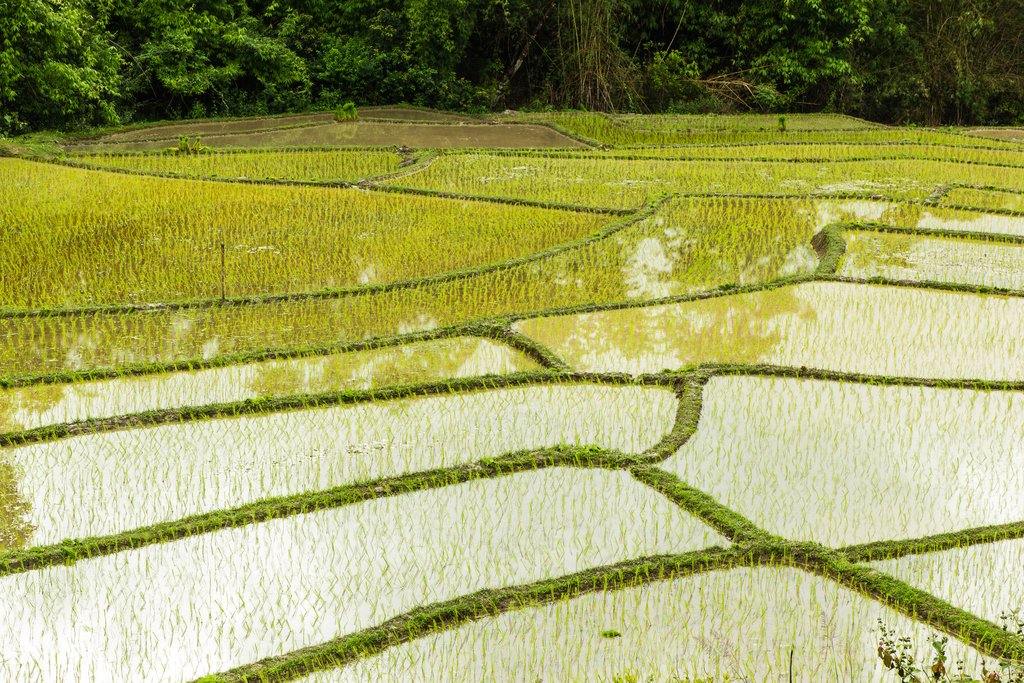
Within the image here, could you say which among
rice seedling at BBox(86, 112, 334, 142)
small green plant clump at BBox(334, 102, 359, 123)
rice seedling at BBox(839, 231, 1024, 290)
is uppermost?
small green plant clump at BBox(334, 102, 359, 123)

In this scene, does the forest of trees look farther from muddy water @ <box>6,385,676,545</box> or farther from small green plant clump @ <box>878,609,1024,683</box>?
small green plant clump @ <box>878,609,1024,683</box>

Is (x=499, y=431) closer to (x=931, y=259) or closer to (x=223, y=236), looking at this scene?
(x=223, y=236)

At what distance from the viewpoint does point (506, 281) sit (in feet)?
21.0

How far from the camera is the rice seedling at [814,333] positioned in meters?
5.20

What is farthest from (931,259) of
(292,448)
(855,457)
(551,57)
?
(551,57)

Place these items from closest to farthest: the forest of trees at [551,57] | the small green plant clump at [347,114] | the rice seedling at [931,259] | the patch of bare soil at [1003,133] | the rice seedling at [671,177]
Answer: the rice seedling at [931,259]
the rice seedling at [671,177]
the small green plant clump at [347,114]
the forest of trees at [551,57]
the patch of bare soil at [1003,133]

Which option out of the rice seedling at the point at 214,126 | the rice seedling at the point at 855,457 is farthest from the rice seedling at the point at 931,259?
the rice seedling at the point at 214,126

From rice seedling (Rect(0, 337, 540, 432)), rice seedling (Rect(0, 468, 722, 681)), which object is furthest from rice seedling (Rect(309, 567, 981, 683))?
rice seedling (Rect(0, 337, 540, 432))

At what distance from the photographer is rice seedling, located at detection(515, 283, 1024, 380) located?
5.20m

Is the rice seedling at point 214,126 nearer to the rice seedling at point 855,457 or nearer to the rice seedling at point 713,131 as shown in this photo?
the rice seedling at point 713,131

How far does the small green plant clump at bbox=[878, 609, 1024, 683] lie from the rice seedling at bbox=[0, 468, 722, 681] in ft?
2.46

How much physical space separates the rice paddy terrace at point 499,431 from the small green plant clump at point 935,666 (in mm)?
71

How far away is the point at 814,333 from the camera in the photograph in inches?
220

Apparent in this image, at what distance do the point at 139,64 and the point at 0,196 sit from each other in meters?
5.36
